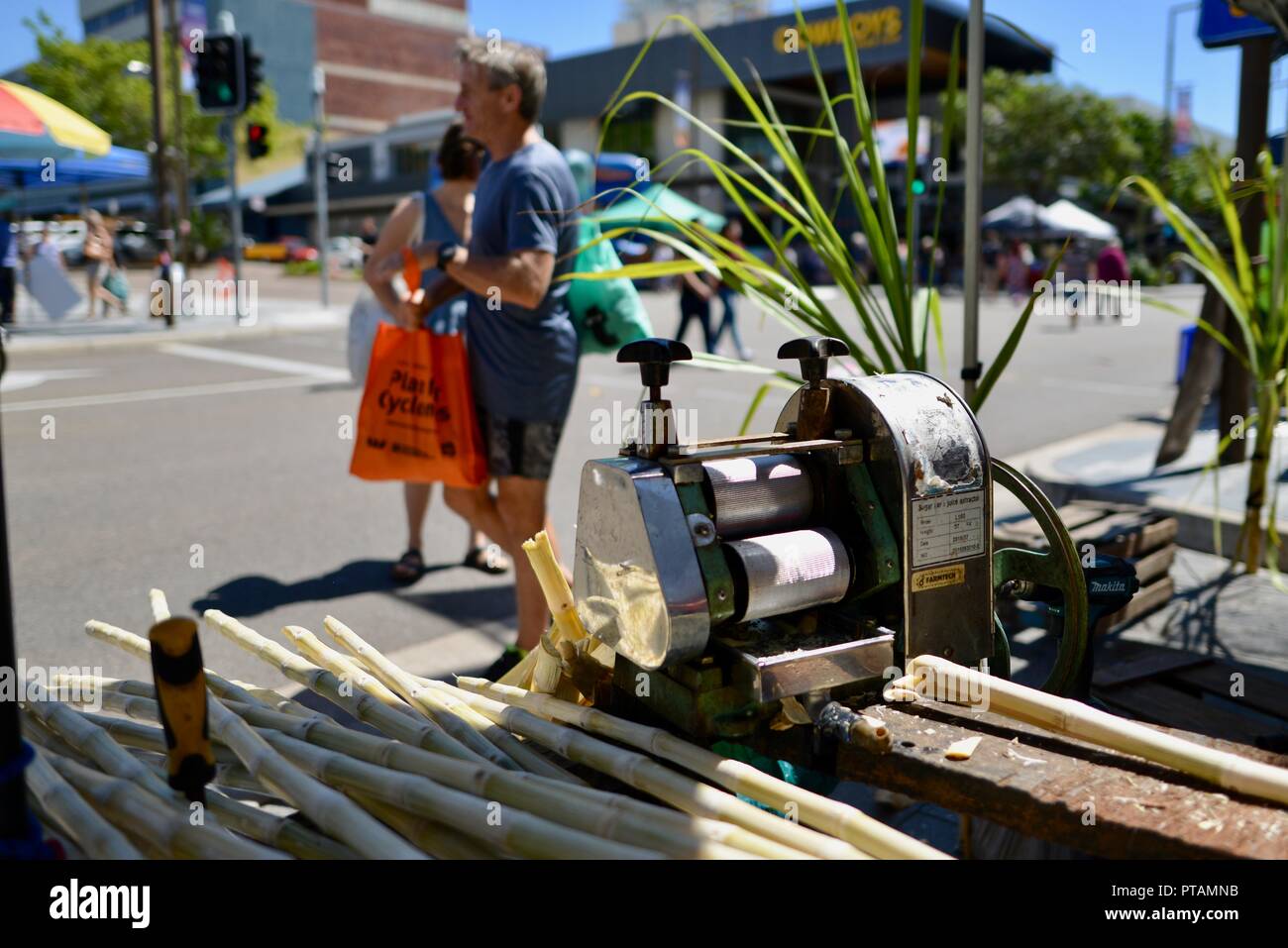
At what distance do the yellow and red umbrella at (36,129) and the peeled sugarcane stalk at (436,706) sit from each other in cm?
848

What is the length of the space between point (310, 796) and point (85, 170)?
53.7 ft

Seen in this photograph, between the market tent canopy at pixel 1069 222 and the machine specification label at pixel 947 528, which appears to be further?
the market tent canopy at pixel 1069 222

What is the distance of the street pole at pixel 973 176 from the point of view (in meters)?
2.79

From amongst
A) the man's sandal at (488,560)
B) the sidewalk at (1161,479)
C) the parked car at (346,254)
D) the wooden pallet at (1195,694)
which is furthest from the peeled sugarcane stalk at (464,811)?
the parked car at (346,254)

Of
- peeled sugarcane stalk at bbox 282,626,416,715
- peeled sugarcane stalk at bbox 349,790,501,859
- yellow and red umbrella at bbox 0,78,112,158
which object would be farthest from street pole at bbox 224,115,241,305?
peeled sugarcane stalk at bbox 349,790,501,859

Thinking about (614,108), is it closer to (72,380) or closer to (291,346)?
(72,380)

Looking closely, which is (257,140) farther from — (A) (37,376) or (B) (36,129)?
(B) (36,129)

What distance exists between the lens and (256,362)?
1364cm

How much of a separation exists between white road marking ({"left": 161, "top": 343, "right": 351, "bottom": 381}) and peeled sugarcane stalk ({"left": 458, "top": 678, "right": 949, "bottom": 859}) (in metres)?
10.5

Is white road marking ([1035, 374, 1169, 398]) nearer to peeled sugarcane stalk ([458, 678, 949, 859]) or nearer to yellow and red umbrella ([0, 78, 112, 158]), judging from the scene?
yellow and red umbrella ([0, 78, 112, 158])

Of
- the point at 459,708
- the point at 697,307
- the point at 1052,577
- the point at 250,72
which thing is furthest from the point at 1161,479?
the point at 250,72

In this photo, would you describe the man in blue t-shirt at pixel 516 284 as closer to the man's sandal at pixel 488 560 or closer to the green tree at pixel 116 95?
the man's sandal at pixel 488 560

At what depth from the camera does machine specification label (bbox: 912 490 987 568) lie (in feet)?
5.66

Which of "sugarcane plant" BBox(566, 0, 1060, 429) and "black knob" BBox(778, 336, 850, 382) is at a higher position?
"sugarcane plant" BBox(566, 0, 1060, 429)
